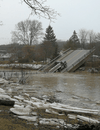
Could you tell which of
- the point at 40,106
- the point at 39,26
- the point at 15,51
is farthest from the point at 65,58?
the point at 39,26

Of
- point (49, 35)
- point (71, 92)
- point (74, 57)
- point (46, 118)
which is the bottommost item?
point (71, 92)

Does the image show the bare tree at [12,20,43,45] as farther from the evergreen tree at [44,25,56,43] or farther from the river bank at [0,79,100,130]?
the river bank at [0,79,100,130]

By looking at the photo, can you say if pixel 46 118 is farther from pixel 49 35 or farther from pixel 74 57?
pixel 49 35

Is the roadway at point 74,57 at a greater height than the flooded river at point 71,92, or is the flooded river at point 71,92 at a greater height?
the roadway at point 74,57

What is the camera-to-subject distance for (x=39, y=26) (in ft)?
209

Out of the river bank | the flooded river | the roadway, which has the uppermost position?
the roadway

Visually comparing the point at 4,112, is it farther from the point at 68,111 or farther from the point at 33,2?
the point at 33,2

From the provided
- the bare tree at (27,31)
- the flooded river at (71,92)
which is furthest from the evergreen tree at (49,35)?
the flooded river at (71,92)

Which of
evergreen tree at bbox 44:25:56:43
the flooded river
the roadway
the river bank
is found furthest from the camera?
evergreen tree at bbox 44:25:56:43

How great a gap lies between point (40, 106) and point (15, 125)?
2.04m

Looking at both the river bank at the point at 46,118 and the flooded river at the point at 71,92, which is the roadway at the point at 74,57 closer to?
the flooded river at the point at 71,92

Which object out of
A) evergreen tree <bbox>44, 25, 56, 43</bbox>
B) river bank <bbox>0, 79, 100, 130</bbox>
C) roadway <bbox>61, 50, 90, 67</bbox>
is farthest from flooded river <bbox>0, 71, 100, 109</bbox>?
evergreen tree <bbox>44, 25, 56, 43</bbox>

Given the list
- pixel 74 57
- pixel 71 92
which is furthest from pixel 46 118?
pixel 74 57

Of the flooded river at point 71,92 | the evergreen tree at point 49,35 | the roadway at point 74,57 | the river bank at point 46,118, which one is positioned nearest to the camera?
the river bank at point 46,118
